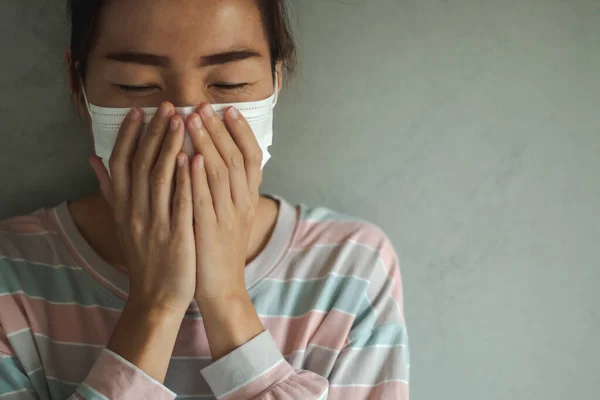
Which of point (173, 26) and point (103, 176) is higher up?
point (173, 26)

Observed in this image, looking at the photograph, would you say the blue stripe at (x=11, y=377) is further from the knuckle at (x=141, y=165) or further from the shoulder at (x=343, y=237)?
the shoulder at (x=343, y=237)

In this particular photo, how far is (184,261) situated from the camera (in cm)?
85

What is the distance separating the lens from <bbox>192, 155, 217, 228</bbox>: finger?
0.82m

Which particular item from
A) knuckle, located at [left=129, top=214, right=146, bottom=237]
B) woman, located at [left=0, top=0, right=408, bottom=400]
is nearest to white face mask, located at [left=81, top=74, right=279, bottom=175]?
woman, located at [left=0, top=0, right=408, bottom=400]

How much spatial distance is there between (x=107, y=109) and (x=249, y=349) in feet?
1.47

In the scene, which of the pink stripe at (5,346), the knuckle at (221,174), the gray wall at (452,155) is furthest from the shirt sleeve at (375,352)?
the pink stripe at (5,346)

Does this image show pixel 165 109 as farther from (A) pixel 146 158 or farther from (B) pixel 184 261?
(B) pixel 184 261

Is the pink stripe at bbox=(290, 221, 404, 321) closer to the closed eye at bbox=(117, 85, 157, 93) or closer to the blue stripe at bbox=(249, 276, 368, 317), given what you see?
the blue stripe at bbox=(249, 276, 368, 317)

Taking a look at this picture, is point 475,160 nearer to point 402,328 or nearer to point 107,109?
point 402,328

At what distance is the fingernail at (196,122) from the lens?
803 millimetres

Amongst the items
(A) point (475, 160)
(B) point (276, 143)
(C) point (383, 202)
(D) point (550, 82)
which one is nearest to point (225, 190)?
(B) point (276, 143)

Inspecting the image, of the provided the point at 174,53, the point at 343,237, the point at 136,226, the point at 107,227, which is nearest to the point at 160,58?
the point at 174,53

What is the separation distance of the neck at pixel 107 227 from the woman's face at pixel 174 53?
251 millimetres

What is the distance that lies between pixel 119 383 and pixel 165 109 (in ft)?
1.36
